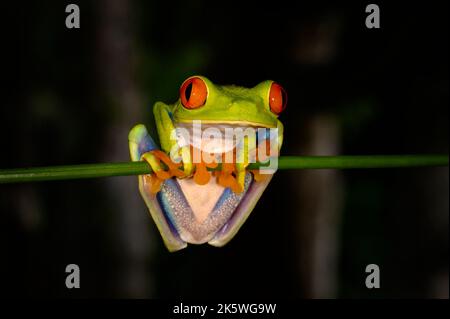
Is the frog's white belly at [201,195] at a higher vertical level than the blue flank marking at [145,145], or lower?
lower

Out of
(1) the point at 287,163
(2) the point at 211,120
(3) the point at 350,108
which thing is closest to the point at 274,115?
(2) the point at 211,120

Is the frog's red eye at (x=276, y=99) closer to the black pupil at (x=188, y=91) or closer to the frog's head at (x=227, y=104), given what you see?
the frog's head at (x=227, y=104)

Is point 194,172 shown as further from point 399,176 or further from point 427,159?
point 399,176

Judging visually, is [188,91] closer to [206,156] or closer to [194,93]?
[194,93]

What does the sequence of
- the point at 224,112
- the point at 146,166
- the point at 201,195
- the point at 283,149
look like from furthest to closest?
the point at 283,149
the point at 201,195
the point at 224,112
the point at 146,166

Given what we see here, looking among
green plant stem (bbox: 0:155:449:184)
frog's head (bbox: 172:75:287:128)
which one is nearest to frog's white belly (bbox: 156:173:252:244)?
frog's head (bbox: 172:75:287:128)

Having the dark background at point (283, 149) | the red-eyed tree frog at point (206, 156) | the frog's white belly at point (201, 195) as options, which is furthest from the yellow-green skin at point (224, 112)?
the dark background at point (283, 149)

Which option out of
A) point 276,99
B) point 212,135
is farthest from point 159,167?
point 276,99

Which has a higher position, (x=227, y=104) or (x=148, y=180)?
(x=227, y=104)
